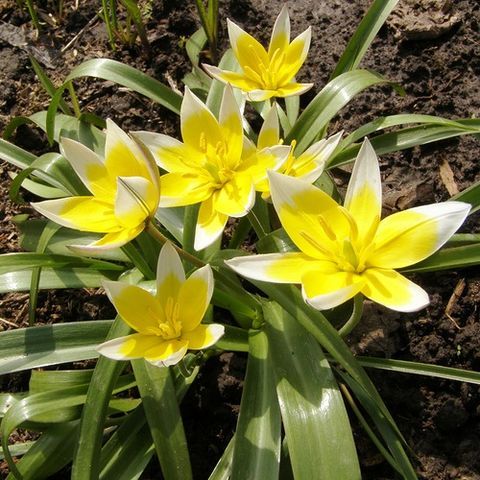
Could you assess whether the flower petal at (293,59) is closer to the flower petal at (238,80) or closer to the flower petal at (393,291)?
the flower petal at (238,80)

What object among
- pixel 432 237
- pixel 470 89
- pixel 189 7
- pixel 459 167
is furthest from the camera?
pixel 189 7

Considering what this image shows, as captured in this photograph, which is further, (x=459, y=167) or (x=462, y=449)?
(x=459, y=167)

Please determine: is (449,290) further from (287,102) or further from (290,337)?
(287,102)

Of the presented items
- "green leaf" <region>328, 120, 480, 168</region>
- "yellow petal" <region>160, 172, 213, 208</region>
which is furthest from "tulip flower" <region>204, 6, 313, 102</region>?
"yellow petal" <region>160, 172, 213, 208</region>

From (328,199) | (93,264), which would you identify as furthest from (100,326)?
(328,199)

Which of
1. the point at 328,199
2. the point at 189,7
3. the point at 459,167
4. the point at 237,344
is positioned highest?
the point at 189,7

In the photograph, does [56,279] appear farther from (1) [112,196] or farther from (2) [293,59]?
(2) [293,59]

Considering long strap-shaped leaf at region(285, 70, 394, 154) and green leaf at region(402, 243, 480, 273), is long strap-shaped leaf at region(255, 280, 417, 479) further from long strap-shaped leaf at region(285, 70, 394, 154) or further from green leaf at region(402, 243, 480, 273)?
long strap-shaped leaf at region(285, 70, 394, 154)

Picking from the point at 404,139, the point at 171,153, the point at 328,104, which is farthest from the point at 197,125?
the point at 404,139
